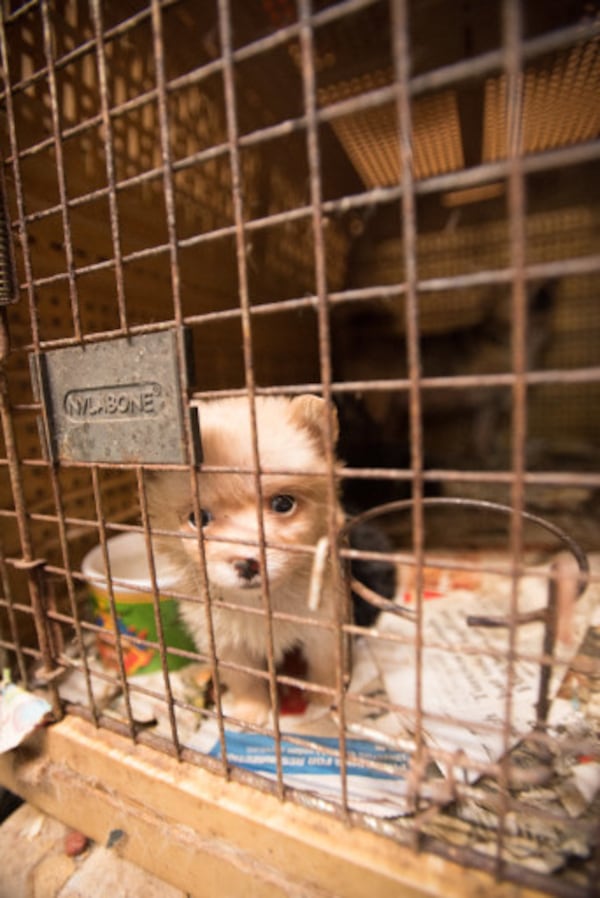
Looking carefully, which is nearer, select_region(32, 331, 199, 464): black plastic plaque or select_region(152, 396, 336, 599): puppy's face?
select_region(32, 331, 199, 464): black plastic plaque

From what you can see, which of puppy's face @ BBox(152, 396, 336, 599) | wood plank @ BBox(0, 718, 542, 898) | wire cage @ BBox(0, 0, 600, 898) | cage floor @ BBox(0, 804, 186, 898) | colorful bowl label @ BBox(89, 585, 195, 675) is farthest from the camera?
colorful bowl label @ BBox(89, 585, 195, 675)

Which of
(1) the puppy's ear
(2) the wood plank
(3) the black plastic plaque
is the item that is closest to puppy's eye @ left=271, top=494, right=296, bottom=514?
(1) the puppy's ear

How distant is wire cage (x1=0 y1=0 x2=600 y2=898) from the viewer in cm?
56

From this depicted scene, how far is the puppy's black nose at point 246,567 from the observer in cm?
97

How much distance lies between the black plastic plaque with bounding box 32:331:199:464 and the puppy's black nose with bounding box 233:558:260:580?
1.06ft

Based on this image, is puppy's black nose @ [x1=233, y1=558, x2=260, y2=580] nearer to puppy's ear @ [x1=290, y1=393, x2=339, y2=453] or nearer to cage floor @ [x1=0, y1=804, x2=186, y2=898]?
puppy's ear @ [x1=290, y1=393, x2=339, y2=453]

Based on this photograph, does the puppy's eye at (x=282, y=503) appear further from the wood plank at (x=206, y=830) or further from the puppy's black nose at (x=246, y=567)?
the wood plank at (x=206, y=830)

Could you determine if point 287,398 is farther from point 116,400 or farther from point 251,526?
point 116,400

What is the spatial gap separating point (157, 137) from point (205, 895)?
1.99 metres

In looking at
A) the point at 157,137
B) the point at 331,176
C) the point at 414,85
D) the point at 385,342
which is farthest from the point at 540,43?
the point at 385,342

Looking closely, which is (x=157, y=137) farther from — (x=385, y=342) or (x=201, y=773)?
(x=385, y=342)

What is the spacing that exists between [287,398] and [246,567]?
50cm

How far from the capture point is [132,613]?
54.4 inches

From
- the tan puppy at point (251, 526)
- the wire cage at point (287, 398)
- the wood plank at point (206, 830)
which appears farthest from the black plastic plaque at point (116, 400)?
the wood plank at point (206, 830)
